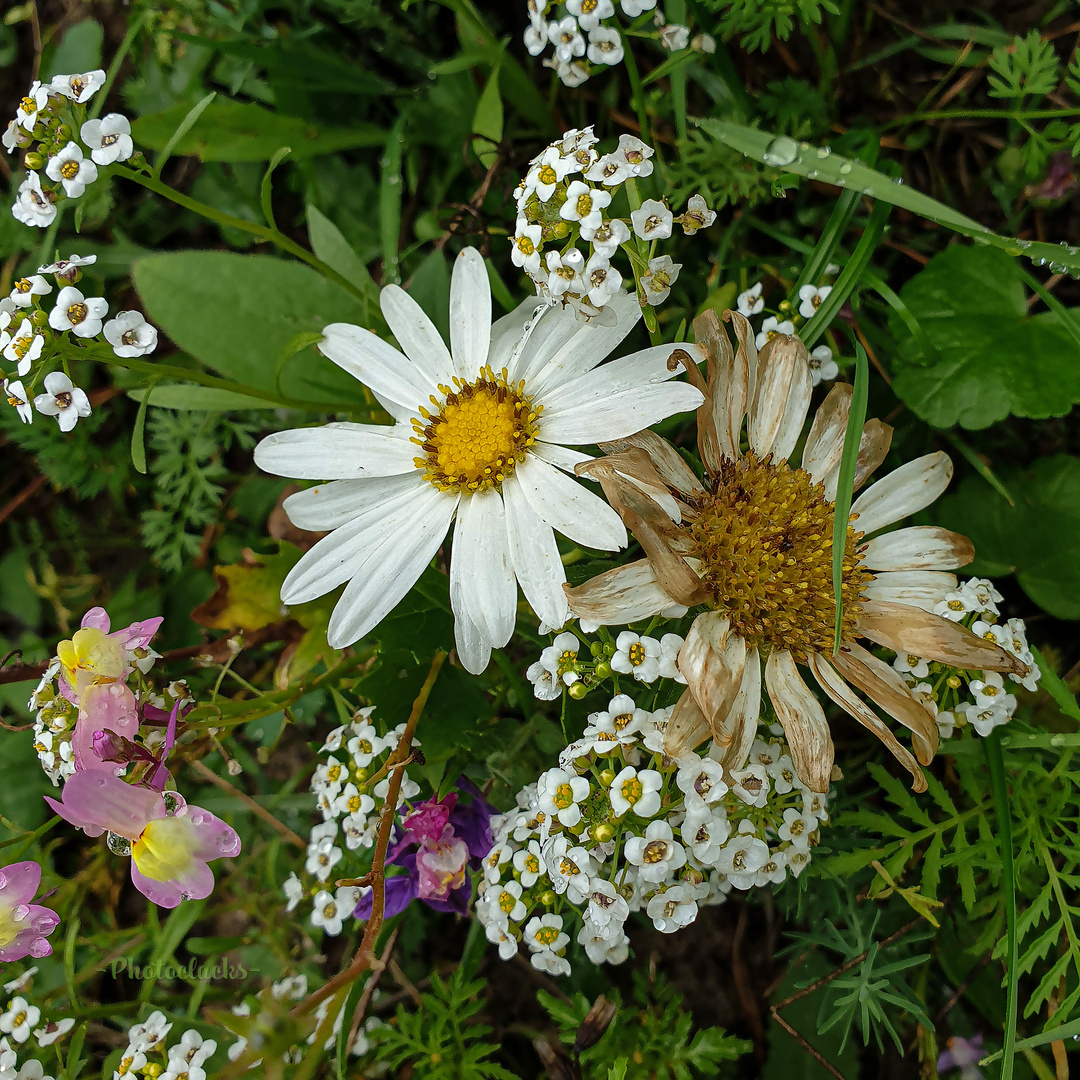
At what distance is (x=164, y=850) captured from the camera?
1.21 m

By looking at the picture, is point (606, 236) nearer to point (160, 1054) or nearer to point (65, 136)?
point (65, 136)

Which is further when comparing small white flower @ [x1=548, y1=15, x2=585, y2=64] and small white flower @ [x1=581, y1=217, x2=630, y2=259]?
small white flower @ [x1=548, y1=15, x2=585, y2=64]

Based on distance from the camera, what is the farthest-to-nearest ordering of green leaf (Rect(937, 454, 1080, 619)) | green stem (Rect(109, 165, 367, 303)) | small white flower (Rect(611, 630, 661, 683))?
green leaf (Rect(937, 454, 1080, 619)) → green stem (Rect(109, 165, 367, 303)) → small white flower (Rect(611, 630, 661, 683))

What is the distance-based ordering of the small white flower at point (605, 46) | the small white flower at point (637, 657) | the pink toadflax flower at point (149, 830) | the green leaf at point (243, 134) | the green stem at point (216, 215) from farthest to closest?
1. the green leaf at point (243, 134)
2. the small white flower at point (605, 46)
3. the green stem at point (216, 215)
4. the small white flower at point (637, 657)
5. the pink toadflax flower at point (149, 830)

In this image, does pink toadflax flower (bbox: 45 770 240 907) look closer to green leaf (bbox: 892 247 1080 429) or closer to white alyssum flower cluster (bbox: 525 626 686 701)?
white alyssum flower cluster (bbox: 525 626 686 701)

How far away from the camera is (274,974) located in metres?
2.15

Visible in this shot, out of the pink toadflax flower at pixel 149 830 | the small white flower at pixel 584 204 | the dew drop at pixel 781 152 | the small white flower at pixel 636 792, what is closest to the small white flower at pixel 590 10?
the dew drop at pixel 781 152

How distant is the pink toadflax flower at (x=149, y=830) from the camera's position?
119 centimetres

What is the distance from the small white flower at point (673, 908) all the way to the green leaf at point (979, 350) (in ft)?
3.66

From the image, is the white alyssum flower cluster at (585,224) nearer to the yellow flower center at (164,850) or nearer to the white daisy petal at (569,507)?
the white daisy petal at (569,507)

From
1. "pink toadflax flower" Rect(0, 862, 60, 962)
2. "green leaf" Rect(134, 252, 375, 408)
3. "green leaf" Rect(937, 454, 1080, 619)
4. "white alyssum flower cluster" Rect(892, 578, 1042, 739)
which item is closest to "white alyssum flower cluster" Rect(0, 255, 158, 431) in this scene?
"green leaf" Rect(134, 252, 375, 408)

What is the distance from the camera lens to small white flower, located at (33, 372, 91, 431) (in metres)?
1.38

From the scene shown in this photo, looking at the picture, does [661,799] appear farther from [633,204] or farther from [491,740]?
[633,204]

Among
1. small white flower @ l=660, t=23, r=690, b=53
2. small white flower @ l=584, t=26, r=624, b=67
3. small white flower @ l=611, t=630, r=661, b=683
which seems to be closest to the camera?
small white flower @ l=611, t=630, r=661, b=683
